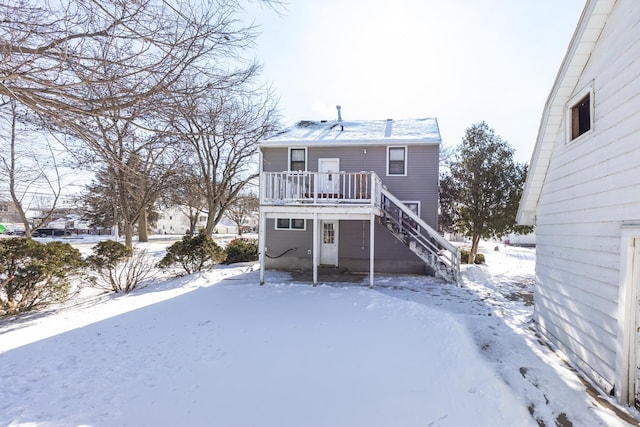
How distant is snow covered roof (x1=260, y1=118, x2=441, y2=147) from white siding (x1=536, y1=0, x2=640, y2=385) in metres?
6.60

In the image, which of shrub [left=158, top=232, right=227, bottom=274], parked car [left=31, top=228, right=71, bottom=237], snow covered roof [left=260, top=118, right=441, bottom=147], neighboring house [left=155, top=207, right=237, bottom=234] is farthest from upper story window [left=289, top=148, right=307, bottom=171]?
neighboring house [left=155, top=207, right=237, bottom=234]

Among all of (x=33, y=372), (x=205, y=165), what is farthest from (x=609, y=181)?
(x=205, y=165)

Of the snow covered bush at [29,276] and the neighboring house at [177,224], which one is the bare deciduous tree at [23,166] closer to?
the snow covered bush at [29,276]

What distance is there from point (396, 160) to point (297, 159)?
12.7 ft

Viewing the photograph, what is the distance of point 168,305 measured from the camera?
674 cm

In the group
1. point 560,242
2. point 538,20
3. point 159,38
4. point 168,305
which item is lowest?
point 168,305

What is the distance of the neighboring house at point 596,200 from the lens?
10.5 ft

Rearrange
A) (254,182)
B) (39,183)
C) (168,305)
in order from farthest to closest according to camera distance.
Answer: (254,182)
(39,183)
(168,305)

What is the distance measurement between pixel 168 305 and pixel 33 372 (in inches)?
122

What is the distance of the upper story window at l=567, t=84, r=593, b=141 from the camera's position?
163 inches

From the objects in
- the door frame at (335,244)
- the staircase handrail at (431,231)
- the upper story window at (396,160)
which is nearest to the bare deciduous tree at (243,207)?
the door frame at (335,244)

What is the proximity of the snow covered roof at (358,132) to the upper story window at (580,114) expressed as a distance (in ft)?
20.4

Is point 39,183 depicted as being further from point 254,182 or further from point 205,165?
point 254,182

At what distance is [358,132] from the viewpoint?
40.6 feet
